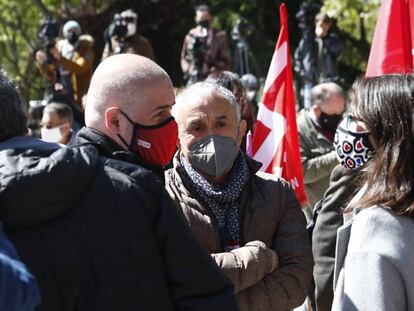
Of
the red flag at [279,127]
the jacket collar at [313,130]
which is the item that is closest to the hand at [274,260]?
the red flag at [279,127]

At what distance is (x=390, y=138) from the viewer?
2852 mm

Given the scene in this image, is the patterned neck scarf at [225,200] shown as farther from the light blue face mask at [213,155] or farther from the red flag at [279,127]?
the red flag at [279,127]

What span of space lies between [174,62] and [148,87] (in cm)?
1879

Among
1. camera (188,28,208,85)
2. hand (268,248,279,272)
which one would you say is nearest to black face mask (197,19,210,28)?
camera (188,28,208,85)

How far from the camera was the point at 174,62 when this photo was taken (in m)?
21.6

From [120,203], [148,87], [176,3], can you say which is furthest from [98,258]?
[176,3]

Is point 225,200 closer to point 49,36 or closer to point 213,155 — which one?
point 213,155

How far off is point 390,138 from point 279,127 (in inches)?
101

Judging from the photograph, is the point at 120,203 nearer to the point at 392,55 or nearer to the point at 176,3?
the point at 392,55

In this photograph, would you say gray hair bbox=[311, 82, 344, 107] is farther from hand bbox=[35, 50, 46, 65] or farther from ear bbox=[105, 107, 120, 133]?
hand bbox=[35, 50, 46, 65]

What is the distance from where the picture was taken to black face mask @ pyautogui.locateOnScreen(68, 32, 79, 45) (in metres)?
12.6

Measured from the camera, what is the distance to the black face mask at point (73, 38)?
41.2ft

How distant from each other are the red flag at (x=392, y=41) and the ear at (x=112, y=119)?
7.67 feet

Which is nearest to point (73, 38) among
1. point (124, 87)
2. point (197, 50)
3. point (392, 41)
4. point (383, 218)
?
point (197, 50)
